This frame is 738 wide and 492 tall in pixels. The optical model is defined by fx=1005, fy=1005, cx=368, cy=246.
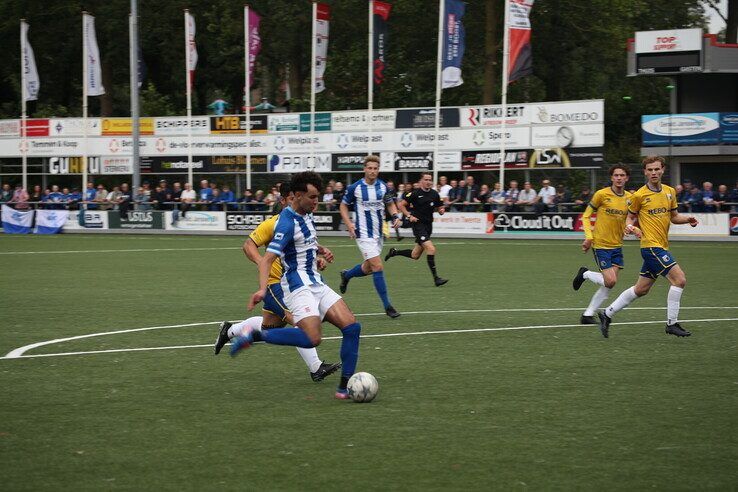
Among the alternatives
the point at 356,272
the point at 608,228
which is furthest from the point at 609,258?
the point at 356,272

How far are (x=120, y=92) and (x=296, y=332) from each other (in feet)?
193

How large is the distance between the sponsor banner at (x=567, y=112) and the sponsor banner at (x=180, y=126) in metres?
14.5

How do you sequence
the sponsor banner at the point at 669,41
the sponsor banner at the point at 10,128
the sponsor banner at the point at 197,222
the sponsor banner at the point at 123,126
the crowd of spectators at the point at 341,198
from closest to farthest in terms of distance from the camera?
1. the crowd of spectators at the point at 341,198
2. the sponsor banner at the point at 669,41
3. the sponsor banner at the point at 197,222
4. the sponsor banner at the point at 123,126
5. the sponsor banner at the point at 10,128

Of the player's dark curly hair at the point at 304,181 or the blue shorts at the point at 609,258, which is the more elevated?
the player's dark curly hair at the point at 304,181

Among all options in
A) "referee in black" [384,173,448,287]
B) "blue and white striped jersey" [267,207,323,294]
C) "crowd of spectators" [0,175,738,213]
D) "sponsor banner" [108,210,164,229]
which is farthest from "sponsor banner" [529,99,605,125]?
"blue and white striped jersey" [267,207,323,294]

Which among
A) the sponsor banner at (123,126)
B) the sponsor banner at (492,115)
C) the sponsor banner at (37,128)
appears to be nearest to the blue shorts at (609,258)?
the sponsor banner at (492,115)

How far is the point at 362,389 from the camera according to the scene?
322 inches

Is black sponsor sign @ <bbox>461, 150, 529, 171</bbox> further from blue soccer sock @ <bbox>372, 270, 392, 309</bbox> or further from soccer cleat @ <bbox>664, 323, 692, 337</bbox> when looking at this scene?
soccer cleat @ <bbox>664, 323, 692, 337</bbox>

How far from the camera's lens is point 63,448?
6.82 m

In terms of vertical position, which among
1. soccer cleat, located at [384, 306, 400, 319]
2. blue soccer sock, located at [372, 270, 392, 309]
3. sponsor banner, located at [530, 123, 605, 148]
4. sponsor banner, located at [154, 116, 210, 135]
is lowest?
soccer cleat, located at [384, 306, 400, 319]

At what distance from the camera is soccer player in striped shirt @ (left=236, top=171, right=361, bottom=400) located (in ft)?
27.4

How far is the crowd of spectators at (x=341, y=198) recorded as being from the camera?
3250 centimetres

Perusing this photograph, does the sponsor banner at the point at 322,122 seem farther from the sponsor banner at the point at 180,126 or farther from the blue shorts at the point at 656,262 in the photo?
the blue shorts at the point at 656,262

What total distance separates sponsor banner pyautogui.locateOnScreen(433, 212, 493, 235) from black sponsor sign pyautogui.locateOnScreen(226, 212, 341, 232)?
13.7 feet
